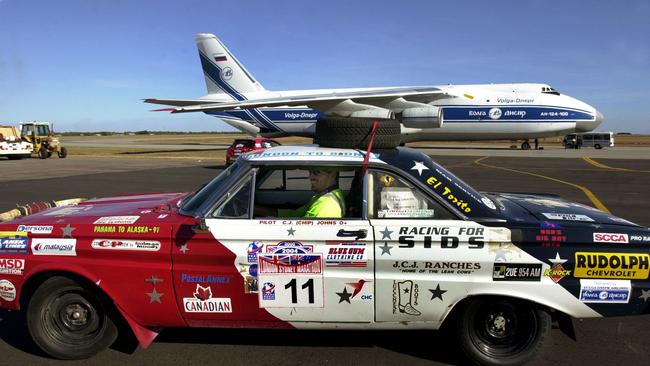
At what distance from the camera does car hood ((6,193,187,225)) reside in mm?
3236

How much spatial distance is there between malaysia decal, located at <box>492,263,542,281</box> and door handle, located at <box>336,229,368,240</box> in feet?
2.93

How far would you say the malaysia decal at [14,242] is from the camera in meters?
3.14

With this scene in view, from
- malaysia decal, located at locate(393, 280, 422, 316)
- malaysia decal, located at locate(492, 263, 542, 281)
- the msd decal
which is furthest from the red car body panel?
the msd decal

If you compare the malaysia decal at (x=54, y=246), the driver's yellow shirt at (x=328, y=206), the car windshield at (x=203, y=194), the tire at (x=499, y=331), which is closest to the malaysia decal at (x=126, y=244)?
the malaysia decal at (x=54, y=246)

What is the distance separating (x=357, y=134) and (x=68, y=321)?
2.59m

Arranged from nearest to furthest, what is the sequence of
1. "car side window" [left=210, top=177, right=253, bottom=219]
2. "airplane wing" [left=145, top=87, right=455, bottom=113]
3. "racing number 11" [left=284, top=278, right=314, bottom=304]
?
"racing number 11" [left=284, top=278, right=314, bottom=304] → "car side window" [left=210, top=177, right=253, bottom=219] → "airplane wing" [left=145, top=87, right=455, bottom=113]

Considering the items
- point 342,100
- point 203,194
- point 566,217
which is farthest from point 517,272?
point 342,100

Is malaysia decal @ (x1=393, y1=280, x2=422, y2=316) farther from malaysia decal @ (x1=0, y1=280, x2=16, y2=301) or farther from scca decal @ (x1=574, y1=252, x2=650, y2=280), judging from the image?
malaysia decal @ (x1=0, y1=280, x2=16, y2=301)

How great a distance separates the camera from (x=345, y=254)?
2.94 m

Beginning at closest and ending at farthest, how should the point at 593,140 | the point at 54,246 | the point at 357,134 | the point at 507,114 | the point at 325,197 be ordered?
the point at 54,246
the point at 325,197
the point at 357,134
the point at 507,114
the point at 593,140

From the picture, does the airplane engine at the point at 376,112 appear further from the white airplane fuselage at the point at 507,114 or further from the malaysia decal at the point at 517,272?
the malaysia decal at the point at 517,272

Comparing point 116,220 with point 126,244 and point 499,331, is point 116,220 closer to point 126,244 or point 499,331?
point 126,244

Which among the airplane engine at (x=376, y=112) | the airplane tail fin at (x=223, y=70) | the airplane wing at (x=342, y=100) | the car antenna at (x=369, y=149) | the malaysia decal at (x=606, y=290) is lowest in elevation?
the malaysia decal at (x=606, y=290)

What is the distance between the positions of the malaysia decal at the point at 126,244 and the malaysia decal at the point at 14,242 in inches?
20.8
